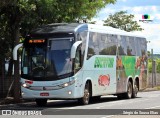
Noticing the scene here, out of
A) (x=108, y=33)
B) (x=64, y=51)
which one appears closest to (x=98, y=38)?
Result: (x=108, y=33)

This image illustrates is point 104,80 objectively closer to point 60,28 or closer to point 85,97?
point 85,97

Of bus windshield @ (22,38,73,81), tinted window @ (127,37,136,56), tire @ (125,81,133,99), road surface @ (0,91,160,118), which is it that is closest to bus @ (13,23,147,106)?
bus windshield @ (22,38,73,81)

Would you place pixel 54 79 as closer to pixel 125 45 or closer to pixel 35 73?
Result: pixel 35 73

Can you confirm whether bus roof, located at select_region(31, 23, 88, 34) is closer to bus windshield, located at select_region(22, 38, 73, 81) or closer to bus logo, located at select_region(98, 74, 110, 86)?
bus windshield, located at select_region(22, 38, 73, 81)

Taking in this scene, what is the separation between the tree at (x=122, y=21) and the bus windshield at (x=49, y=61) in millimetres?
37803

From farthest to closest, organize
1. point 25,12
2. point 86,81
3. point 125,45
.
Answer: point 125,45, point 25,12, point 86,81

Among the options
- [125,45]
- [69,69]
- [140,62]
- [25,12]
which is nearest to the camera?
[69,69]

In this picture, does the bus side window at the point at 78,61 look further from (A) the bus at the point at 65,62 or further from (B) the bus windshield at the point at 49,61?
(B) the bus windshield at the point at 49,61

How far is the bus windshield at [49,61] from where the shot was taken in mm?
21531

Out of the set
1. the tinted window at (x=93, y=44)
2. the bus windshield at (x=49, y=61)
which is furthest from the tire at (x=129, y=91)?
the bus windshield at (x=49, y=61)

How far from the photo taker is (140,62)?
100 ft

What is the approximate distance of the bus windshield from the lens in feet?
70.6

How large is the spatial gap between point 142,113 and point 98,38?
7.30 metres

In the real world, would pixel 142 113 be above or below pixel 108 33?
below
